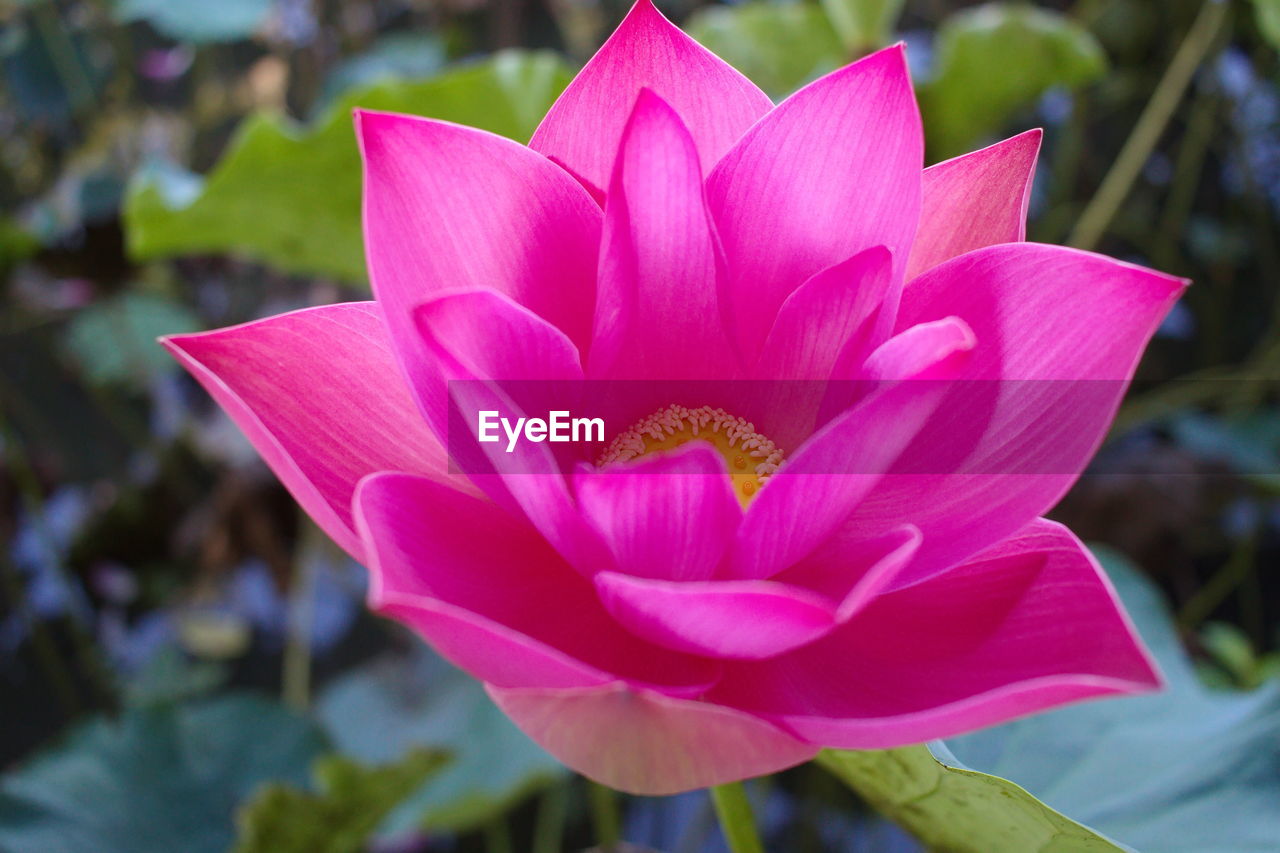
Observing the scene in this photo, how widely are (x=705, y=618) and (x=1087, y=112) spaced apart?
1.20 m

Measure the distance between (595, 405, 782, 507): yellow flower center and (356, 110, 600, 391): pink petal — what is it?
4 cm

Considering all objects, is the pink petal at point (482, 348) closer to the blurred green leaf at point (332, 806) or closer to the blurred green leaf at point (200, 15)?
the blurred green leaf at point (332, 806)

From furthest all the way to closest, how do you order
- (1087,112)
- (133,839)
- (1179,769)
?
1. (1087,112)
2. (133,839)
3. (1179,769)

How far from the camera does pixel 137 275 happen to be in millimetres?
1056

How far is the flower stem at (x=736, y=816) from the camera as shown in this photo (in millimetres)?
233

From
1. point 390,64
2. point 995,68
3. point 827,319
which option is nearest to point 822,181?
point 827,319

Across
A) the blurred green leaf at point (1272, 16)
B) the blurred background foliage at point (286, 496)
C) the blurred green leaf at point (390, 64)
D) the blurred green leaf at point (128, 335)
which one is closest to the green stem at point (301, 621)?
Answer: the blurred background foliage at point (286, 496)

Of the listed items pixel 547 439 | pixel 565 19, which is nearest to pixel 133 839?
pixel 547 439

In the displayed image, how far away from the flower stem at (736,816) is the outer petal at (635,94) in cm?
16

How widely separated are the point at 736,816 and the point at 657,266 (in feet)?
0.46

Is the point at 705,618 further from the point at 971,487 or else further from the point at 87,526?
the point at 87,526

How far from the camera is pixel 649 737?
0.17 metres

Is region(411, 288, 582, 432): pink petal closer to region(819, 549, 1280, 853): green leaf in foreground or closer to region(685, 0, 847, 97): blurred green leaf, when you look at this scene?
region(819, 549, 1280, 853): green leaf in foreground

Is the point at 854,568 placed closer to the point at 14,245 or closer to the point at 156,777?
the point at 156,777
